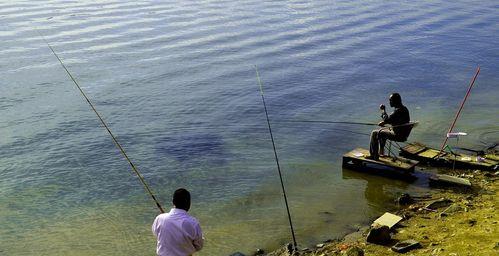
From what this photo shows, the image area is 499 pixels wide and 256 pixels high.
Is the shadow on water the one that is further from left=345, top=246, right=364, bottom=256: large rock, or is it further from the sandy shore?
left=345, top=246, right=364, bottom=256: large rock

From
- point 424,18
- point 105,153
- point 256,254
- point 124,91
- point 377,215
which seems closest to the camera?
point 256,254

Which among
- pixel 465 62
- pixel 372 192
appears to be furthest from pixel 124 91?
pixel 465 62

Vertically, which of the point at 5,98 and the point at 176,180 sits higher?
the point at 5,98

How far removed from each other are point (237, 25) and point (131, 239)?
21.3 metres

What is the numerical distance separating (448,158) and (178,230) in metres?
9.14

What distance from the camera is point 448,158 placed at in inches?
523

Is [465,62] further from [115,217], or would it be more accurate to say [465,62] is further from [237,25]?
[115,217]

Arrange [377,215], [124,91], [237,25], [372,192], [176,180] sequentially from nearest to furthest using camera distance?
[377,215], [372,192], [176,180], [124,91], [237,25]

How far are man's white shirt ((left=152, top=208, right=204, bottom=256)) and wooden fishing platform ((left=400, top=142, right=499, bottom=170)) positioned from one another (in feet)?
28.3

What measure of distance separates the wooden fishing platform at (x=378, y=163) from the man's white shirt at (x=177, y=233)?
7.34 meters

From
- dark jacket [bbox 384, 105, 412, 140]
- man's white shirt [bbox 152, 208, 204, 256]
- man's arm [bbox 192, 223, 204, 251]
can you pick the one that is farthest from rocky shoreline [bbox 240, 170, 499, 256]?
man's white shirt [bbox 152, 208, 204, 256]

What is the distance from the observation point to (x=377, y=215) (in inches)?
447

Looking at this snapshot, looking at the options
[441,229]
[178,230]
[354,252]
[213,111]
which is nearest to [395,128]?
[441,229]

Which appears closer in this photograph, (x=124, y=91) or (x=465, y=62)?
(x=124, y=91)
